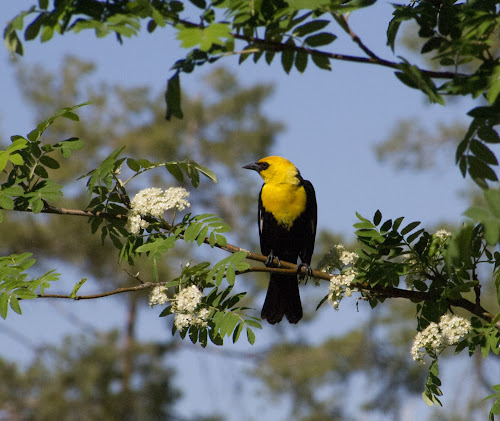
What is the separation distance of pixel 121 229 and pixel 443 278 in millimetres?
1303

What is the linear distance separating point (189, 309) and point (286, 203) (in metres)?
2.10

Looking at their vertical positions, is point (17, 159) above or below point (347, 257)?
above

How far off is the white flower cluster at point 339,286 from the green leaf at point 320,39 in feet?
3.02

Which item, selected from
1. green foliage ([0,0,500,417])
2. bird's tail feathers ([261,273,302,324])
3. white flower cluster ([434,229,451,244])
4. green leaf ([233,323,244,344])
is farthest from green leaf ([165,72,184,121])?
bird's tail feathers ([261,273,302,324])

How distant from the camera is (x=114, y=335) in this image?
58.5 ft

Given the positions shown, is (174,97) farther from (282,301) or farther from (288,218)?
(288,218)

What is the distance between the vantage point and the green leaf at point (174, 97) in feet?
5.98

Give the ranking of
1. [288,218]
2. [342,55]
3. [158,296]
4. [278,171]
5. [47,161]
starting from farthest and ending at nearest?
1. [278,171]
2. [288,218]
3. [47,161]
4. [158,296]
5. [342,55]

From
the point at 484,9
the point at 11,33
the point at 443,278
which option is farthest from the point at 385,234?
the point at 11,33

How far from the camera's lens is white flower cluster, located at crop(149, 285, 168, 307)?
249cm

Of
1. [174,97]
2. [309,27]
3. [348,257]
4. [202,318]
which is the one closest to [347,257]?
[348,257]

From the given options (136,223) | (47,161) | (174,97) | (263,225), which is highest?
(174,97)

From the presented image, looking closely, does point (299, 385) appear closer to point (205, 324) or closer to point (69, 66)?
point (69, 66)

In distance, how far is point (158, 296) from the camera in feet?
8.20
